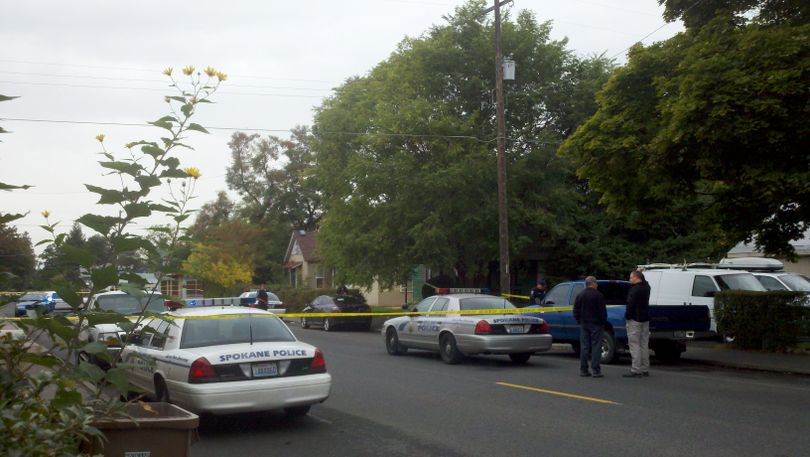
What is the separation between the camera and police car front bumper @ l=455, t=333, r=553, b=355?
52.0 ft

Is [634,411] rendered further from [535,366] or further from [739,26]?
[739,26]

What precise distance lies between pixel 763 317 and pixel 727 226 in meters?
2.95

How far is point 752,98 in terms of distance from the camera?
13.7 m

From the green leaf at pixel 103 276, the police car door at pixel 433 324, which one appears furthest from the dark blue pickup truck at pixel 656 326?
the green leaf at pixel 103 276

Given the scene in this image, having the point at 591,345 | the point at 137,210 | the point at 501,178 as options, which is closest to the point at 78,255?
the point at 137,210

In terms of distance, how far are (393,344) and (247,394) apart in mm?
9947

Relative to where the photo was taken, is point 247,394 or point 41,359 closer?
point 41,359

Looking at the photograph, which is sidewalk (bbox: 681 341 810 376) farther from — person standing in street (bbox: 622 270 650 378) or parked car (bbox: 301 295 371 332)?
parked car (bbox: 301 295 371 332)

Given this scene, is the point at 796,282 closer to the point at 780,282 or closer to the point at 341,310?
A: the point at 780,282

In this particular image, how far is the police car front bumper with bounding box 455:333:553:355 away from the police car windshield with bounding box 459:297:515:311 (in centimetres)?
85

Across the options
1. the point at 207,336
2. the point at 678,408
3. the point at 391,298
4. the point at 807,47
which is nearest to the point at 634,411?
the point at 678,408

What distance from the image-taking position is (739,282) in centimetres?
2136

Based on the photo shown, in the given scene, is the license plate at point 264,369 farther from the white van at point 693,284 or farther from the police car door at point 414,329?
the white van at point 693,284

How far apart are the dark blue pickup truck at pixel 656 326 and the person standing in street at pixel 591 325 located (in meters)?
2.15
